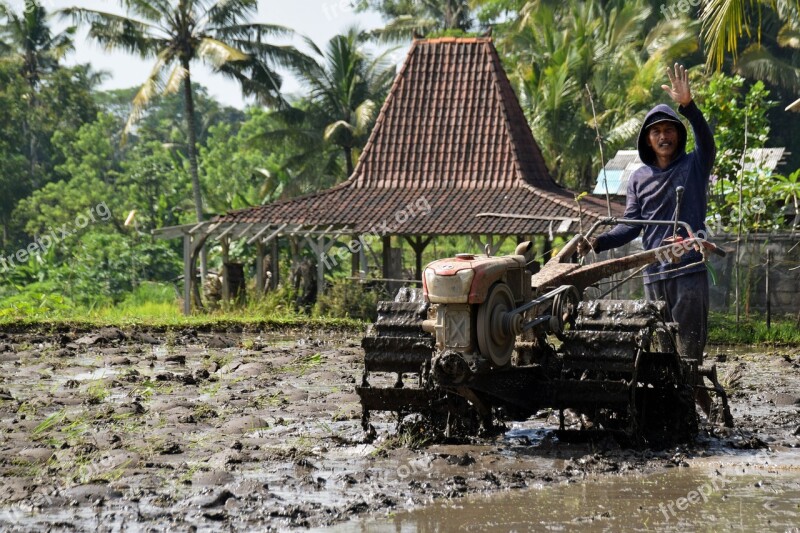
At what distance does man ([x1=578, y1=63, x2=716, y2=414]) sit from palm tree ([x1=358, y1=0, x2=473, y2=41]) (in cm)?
3619

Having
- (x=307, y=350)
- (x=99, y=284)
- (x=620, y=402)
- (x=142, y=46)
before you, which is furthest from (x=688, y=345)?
(x=142, y=46)

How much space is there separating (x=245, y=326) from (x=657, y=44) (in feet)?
72.6

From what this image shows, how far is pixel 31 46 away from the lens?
153 ft

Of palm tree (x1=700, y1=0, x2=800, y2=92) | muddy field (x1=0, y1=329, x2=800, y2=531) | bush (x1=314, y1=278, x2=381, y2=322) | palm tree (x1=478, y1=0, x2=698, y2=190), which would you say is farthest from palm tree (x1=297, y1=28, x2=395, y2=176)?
muddy field (x1=0, y1=329, x2=800, y2=531)

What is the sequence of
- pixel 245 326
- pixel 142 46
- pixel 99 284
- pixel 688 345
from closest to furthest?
pixel 688 345 < pixel 245 326 < pixel 99 284 < pixel 142 46

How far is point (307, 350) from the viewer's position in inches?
623

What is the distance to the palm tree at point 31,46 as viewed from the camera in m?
45.7

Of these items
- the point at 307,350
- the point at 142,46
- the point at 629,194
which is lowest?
the point at 307,350

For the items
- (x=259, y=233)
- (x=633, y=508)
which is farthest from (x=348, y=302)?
(x=633, y=508)

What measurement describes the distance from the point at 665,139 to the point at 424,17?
39.8 meters

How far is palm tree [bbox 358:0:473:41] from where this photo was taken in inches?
1784

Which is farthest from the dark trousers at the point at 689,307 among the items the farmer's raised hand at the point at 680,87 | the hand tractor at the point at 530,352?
the farmer's raised hand at the point at 680,87

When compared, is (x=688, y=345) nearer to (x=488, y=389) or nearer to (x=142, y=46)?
(x=488, y=389)

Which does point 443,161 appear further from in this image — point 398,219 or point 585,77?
point 585,77
